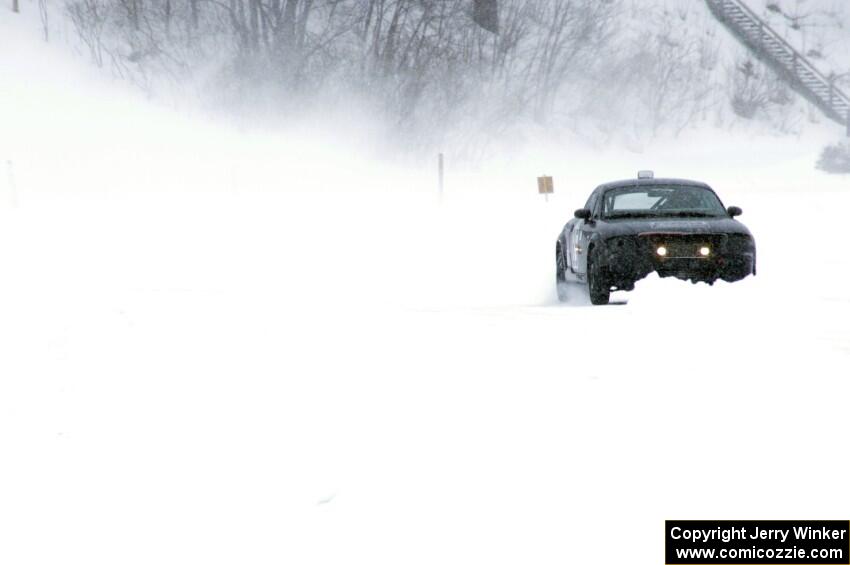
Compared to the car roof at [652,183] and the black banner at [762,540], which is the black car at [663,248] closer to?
the car roof at [652,183]

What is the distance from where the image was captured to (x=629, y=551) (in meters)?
4.46

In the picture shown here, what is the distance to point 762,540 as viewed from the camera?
14.7ft

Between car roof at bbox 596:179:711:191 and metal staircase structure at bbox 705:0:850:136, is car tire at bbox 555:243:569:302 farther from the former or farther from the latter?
metal staircase structure at bbox 705:0:850:136

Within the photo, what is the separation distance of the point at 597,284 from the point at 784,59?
48183mm

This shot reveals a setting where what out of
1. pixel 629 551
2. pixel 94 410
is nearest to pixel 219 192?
pixel 94 410

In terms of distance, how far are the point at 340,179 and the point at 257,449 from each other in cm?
3109

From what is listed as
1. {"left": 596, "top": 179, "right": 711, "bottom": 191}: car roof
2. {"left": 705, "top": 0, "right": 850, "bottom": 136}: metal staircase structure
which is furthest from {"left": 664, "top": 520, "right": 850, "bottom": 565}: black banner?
{"left": 705, "top": 0, "right": 850, "bottom": 136}: metal staircase structure

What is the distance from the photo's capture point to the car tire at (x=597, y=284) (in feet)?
34.5

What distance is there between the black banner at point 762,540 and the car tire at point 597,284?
5.97 metres

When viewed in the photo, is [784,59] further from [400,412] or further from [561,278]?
[400,412]

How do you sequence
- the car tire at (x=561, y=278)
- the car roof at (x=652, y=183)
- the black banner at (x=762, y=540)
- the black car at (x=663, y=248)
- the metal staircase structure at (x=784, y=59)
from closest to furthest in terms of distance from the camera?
the black banner at (x=762, y=540) < the black car at (x=663, y=248) < the car roof at (x=652, y=183) < the car tire at (x=561, y=278) < the metal staircase structure at (x=784, y=59)

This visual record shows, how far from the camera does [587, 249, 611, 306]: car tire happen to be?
1051cm

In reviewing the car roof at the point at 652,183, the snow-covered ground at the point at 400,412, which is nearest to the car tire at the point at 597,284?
the snow-covered ground at the point at 400,412

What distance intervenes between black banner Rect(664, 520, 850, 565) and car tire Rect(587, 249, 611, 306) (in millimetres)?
5973
